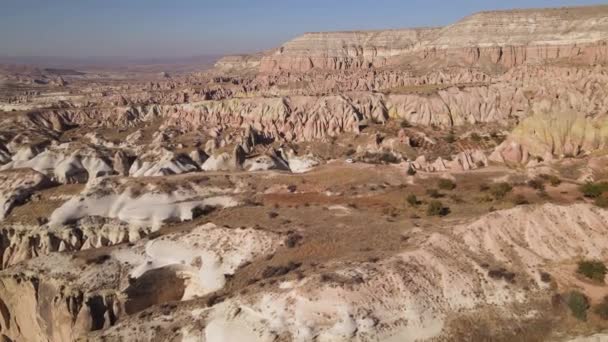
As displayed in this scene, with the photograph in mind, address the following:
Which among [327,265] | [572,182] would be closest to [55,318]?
[327,265]

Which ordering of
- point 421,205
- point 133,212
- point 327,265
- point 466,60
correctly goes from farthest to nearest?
point 466,60
point 133,212
point 421,205
point 327,265

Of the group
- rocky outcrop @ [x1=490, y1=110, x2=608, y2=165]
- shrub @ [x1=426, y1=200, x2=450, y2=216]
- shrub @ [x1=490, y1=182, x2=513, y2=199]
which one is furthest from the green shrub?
rocky outcrop @ [x1=490, y1=110, x2=608, y2=165]

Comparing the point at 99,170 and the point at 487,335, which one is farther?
the point at 99,170

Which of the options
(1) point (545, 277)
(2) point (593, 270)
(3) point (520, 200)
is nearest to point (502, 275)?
(1) point (545, 277)

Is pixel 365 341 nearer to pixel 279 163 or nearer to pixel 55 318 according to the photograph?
pixel 55 318

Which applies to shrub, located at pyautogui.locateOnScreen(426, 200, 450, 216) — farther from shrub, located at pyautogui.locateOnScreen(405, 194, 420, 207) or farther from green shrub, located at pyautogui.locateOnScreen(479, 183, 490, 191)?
green shrub, located at pyautogui.locateOnScreen(479, 183, 490, 191)

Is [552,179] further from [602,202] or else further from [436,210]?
[436,210]
